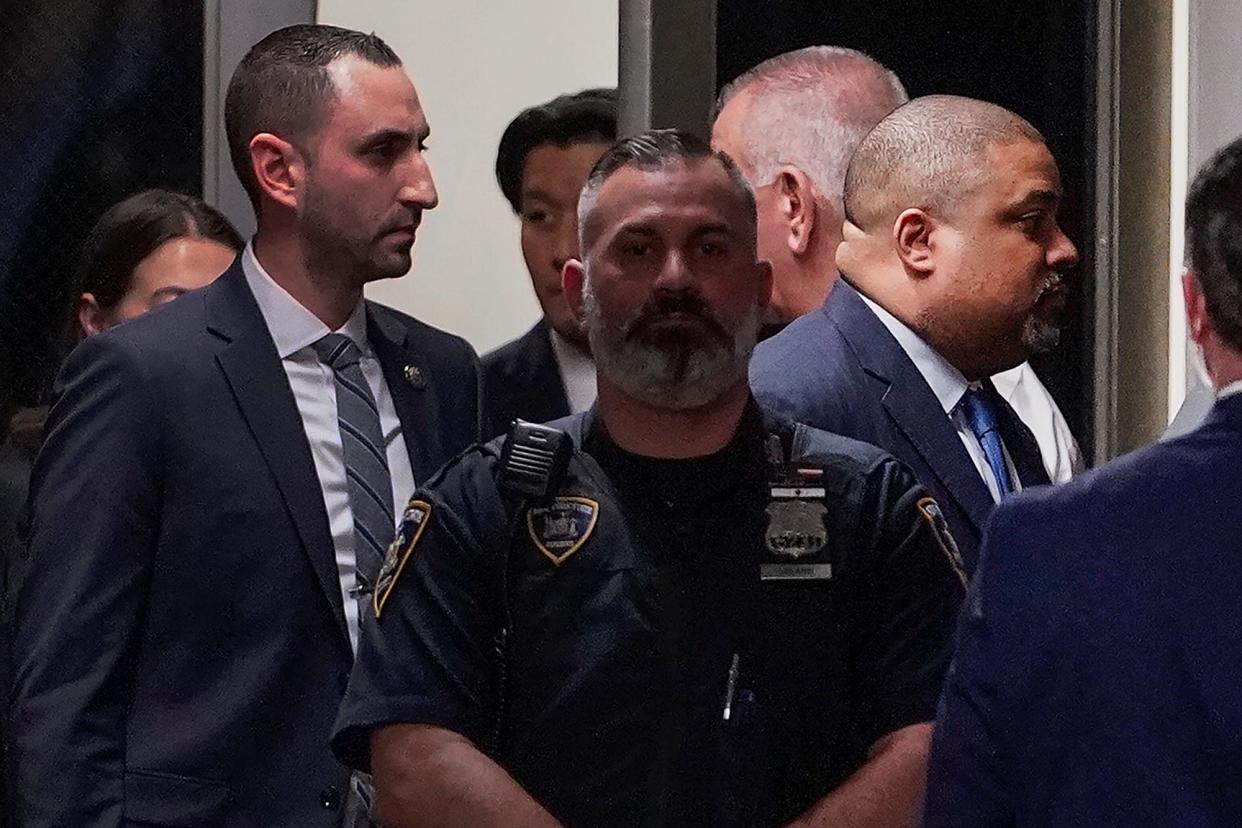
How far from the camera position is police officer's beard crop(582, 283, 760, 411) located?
2066mm

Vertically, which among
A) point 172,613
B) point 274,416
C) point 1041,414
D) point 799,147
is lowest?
point 172,613

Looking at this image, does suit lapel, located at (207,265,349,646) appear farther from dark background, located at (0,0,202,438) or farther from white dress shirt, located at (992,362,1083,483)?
white dress shirt, located at (992,362,1083,483)

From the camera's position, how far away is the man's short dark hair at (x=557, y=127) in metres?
3.23

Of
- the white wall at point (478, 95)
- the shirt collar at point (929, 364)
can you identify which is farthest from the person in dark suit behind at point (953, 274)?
the white wall at point (478, 95)

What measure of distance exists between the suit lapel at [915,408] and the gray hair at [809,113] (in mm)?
390

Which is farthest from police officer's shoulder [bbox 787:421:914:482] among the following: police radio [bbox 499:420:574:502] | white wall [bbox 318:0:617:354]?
white wall [bbox 318:0:617:354]

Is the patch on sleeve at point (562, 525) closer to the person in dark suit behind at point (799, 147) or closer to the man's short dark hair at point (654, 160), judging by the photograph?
the man's short dark hair at point (654, 160)

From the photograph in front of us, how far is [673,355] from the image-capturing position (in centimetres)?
207

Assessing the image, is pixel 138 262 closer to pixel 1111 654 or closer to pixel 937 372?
pixel 937 372

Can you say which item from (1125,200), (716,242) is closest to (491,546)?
(716,242)

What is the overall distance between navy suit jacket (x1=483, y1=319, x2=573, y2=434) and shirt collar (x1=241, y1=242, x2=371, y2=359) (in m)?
0.49

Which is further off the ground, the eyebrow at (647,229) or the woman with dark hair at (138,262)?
the eyebrow at (647,229)

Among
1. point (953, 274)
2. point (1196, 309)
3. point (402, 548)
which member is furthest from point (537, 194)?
point (1196, 309)

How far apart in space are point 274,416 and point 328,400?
0.33 feet
